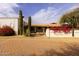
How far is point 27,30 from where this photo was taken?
24.1m

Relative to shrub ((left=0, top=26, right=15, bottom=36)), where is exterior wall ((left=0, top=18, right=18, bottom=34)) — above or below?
above

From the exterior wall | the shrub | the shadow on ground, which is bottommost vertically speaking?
the shadow on ground

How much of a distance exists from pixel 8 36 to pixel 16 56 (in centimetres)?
40

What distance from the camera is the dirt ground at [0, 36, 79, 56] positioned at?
2398cm

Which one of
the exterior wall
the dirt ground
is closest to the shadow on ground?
the dirt ground

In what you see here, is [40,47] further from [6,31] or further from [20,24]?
[6,31]

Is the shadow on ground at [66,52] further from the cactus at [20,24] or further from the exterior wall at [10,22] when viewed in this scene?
the exterior wall at [10,22]

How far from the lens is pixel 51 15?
24.0 meters

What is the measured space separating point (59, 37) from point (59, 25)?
0.70 ft

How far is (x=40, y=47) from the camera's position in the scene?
78.8 ft

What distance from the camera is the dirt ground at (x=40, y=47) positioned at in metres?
24.0

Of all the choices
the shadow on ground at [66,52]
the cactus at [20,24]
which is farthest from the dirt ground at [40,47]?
the cactus at [20,24]

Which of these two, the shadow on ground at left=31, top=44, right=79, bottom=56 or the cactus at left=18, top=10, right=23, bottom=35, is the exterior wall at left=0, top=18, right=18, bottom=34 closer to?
the cactus at left=18, top=10, right=23, bottom=35

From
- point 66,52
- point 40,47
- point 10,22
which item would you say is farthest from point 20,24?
point 66,52
